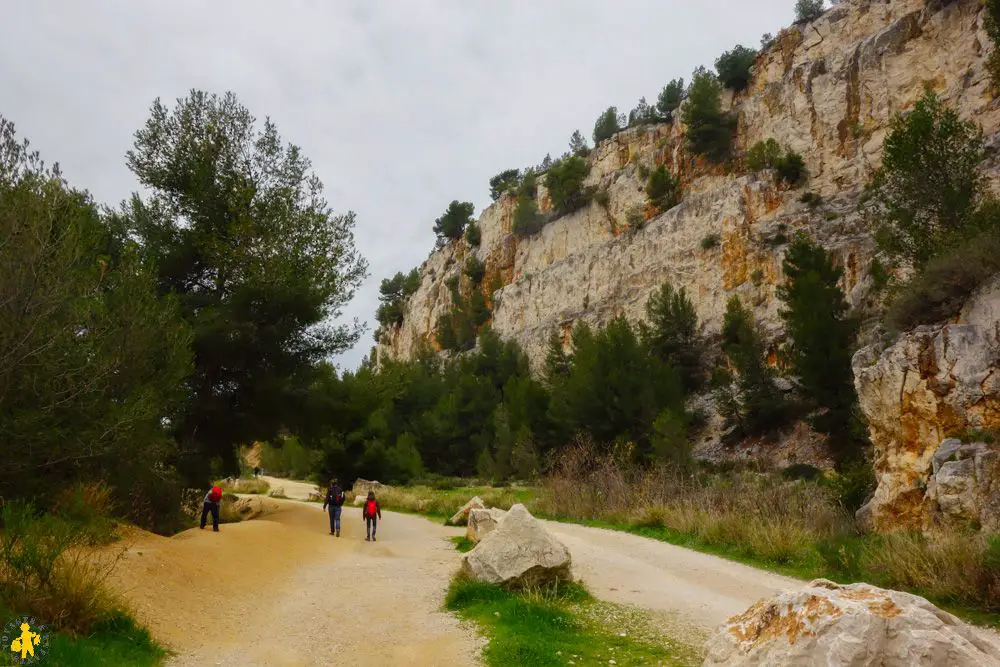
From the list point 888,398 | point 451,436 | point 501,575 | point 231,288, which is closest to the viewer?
point 501,575

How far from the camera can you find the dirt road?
21.4 ft

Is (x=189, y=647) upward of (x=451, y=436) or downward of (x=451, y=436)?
downward

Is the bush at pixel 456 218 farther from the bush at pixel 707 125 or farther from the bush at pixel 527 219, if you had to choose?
the bush at pixel 707 125

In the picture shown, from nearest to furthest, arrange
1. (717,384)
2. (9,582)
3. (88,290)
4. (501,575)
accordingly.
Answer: (9,582), (501,575), (88,290), (717,384)

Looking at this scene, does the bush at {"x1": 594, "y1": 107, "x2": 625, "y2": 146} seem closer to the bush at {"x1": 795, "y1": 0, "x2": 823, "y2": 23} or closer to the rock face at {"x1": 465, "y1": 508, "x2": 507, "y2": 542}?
the bush at {"x1": 795, "y1": 0, "x2": 823, "y2": 23}

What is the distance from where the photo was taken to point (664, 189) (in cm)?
5259

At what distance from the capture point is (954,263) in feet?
44.3

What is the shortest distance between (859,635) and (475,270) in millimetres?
69936

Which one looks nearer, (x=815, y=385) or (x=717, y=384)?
(x=815, y=385)

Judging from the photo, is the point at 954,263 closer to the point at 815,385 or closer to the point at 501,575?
the point at 501,575

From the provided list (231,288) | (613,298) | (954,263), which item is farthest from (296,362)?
(613,298)

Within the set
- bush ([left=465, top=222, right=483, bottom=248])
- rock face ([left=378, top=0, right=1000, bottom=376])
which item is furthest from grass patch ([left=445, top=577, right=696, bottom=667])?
bush ([left=465, top=222, right=483, bottom=248])

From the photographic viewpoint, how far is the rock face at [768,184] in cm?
3728

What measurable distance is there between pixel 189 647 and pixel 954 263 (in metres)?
15.3
